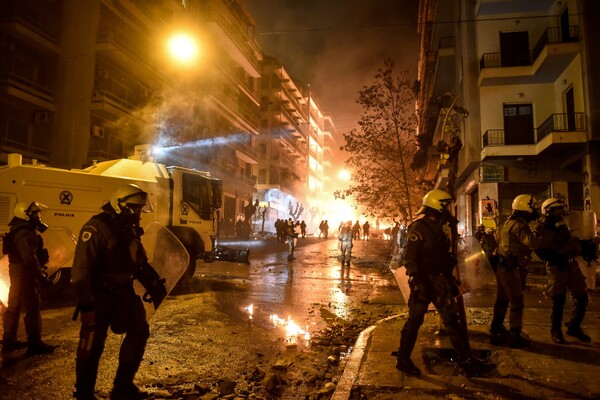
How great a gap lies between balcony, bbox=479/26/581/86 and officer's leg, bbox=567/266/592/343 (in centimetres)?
1389

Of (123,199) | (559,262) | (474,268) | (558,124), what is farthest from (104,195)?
(558,124)

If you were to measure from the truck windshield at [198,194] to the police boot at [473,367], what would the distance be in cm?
793

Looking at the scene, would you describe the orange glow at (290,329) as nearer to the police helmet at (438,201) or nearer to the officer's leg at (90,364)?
the police helmet at (438,201)

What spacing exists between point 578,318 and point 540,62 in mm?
14618

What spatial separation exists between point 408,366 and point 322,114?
275 feet

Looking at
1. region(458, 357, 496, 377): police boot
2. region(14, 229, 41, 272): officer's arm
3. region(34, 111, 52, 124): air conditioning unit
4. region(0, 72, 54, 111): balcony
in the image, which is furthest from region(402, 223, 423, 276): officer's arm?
region(34, 111, 52, 124): air conditioning unit

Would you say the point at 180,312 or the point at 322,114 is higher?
the point at 322,114

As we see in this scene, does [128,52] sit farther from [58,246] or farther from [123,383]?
[123,383]

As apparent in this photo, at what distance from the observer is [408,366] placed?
3.98 m

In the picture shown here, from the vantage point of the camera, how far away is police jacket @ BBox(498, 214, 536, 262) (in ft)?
15.7

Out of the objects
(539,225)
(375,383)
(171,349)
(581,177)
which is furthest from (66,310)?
(581,177)

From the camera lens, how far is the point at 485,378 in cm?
381

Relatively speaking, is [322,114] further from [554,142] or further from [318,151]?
[554,142]

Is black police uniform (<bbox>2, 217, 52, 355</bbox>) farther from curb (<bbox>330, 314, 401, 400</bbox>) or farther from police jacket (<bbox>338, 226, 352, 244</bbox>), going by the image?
police jacket (<bbox>338, 226, 352, 244</bbox>)
